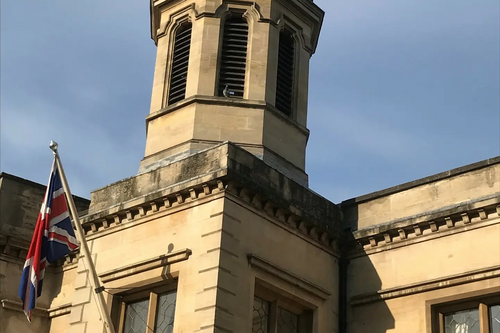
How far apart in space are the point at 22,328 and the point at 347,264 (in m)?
8.25

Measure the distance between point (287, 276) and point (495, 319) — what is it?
14.5 ft

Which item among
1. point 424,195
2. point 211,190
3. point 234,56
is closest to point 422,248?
point 424,195

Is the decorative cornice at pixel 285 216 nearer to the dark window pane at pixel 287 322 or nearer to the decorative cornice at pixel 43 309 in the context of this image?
the dark window pane at pixel 287 322

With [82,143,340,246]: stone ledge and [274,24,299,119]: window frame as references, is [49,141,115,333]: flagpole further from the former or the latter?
[274,24,299,119]: window frame

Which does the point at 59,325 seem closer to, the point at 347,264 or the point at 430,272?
the point at 347,264

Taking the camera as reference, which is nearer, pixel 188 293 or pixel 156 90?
pixel 188 293

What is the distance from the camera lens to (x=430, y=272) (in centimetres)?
1995

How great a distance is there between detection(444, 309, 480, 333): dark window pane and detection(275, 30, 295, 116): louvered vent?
705 cm

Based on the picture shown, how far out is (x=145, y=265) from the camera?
64.1 ft

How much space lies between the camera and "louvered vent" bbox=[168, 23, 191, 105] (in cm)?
2352

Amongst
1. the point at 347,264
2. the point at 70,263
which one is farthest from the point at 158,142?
the point at 347,264

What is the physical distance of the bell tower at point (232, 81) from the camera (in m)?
22.3

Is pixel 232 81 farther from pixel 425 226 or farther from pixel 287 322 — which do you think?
pixel 287 322

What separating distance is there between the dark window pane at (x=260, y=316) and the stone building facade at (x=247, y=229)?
0.12 feet
